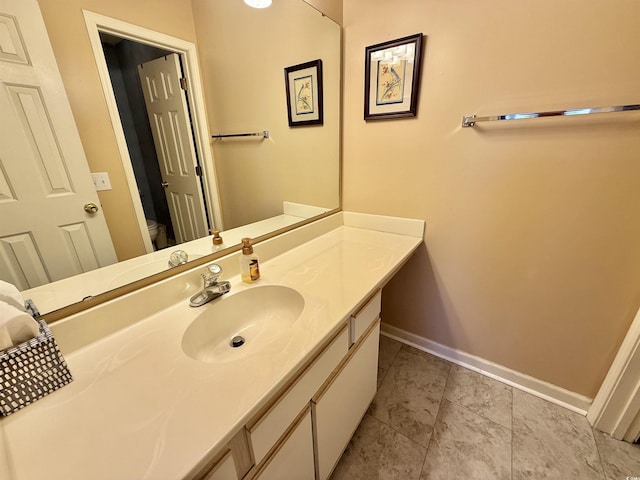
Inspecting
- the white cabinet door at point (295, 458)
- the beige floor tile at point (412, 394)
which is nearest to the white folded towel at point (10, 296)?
the white cabinet door at point (295, 458)

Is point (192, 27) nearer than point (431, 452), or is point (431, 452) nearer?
point (192, 27)

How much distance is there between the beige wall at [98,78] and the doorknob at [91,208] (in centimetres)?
2

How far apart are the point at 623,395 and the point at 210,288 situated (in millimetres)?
1822

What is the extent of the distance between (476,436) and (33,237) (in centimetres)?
184

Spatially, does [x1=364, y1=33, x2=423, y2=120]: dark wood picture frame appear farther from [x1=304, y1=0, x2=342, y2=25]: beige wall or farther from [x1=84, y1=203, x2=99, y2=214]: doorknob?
[x1=84, y1=203, x2=99, y2=214]: doorknob

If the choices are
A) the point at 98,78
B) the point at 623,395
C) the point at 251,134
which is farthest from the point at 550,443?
the point at 98,78

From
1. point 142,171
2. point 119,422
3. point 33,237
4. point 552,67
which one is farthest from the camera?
point 552,67

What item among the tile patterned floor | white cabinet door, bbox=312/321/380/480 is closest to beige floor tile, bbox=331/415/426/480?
the tile patterned floor

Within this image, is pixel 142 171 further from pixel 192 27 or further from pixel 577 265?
pixel 577 265

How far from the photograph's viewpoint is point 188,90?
3.08 feet

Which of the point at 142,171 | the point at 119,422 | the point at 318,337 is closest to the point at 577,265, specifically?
the point at 318,337

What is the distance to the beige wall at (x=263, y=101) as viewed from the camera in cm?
100

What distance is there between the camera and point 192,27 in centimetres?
89

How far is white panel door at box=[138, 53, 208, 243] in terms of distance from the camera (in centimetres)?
84
